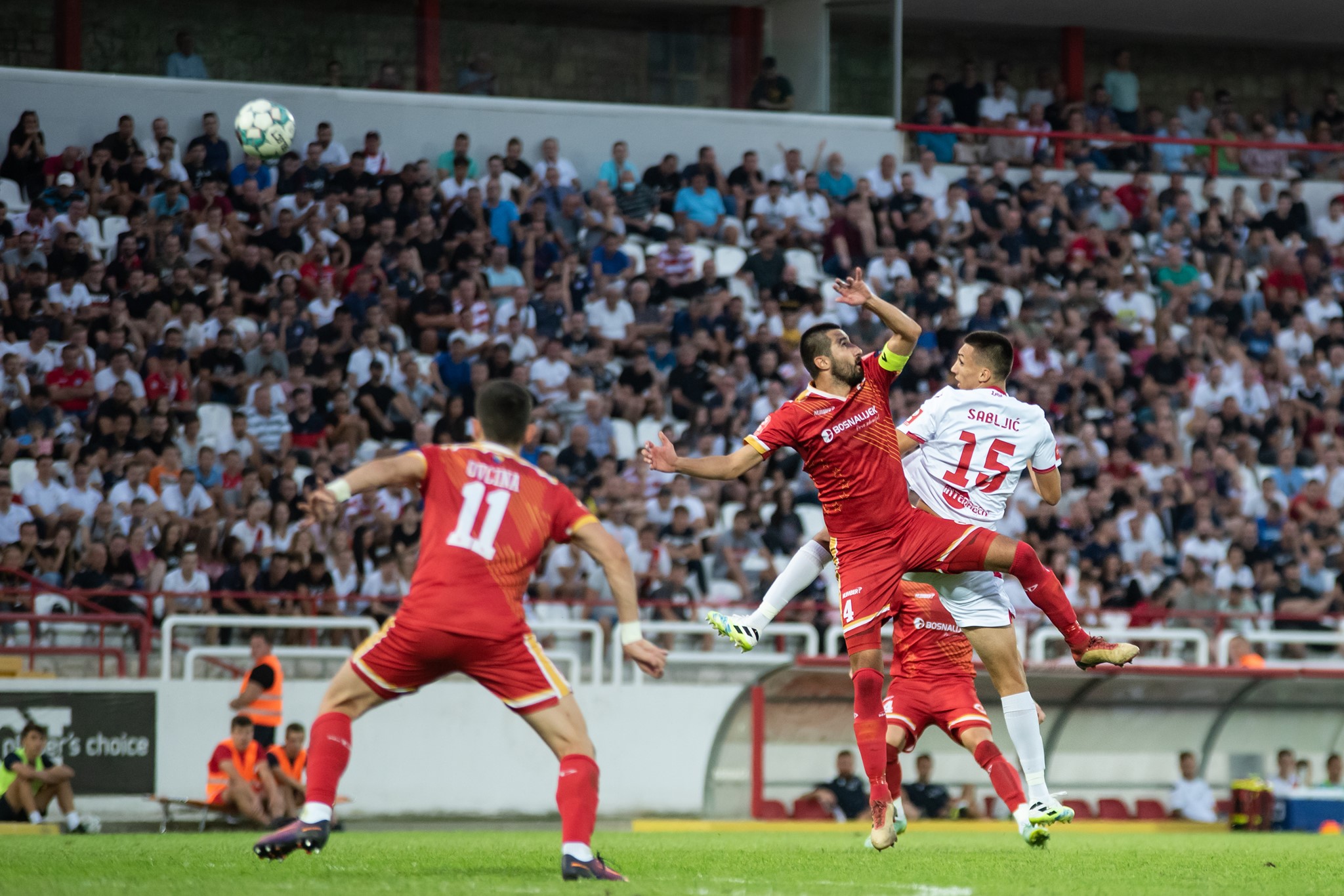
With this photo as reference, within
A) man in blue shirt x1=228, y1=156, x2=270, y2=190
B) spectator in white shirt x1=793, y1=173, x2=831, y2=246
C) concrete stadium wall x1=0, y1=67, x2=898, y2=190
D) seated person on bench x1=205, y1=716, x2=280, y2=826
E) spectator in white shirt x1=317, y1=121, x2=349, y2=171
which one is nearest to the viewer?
seated person on bench x1=205, y1=716, x2=280, y2=826

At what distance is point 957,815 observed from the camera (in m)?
17.5

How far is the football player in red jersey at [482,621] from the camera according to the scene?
23.2ft

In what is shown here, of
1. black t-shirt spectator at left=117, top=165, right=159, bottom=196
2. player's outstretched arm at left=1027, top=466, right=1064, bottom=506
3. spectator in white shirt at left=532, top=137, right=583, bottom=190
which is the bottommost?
player's outstretched arm at left=1027, top=466, right=1064, bottom=506

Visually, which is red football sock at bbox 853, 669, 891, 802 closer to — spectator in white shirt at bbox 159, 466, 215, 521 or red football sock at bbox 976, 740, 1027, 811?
red football sock at bbox 976, 740, 1027, 811

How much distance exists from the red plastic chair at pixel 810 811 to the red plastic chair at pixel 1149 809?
3.40m

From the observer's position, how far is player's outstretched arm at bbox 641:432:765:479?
830 centimetres

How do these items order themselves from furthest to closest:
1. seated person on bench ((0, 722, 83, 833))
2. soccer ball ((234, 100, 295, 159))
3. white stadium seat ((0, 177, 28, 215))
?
white stadium seat ((0, 177, 28, 215)), soccer ball ((234, 100, 295, 159)), seated person on bench ((0, 722, 83, 833))

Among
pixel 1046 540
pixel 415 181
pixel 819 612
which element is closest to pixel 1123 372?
pixel 1046 540

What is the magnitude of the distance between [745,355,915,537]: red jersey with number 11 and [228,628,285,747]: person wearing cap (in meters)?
8.32

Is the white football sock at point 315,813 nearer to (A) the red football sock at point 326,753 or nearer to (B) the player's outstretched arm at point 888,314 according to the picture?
(A) the red football sock at point 326,753

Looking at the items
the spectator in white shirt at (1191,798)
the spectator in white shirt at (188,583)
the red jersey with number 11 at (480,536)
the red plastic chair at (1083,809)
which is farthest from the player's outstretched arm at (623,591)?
the spectator in white shirt at (1191,798)

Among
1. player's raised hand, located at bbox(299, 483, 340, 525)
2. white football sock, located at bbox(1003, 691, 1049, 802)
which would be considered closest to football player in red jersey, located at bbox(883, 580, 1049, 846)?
white football sock, located at bbox(1003, 691, 1049, 802)

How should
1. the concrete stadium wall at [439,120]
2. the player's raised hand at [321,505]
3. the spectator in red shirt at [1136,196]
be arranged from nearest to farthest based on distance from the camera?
1. the player's raised hand at [321,505]
2. the concrete stadium wall at [439,120]
3. the spectator in red shirt at [1136,196]

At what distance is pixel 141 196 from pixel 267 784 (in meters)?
7.87
